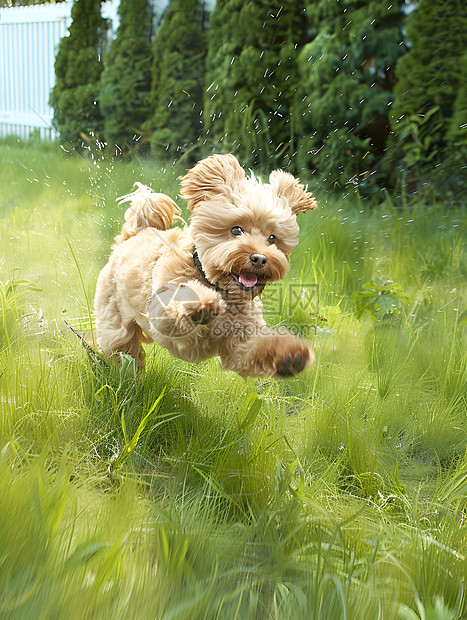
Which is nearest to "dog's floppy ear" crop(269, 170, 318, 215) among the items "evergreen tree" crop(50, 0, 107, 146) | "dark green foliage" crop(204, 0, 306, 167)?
"dark green foliage" crop(204, 0, 306, 167)

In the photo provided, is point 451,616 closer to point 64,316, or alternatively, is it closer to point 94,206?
point 64,316

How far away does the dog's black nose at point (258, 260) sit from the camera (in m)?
2.02

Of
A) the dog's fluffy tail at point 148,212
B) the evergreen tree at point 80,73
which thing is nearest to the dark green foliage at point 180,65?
the evergreen tree at point 80,73

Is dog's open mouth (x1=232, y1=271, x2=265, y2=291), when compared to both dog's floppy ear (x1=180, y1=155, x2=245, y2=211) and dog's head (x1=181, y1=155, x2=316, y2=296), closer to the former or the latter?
dog's head (x1=181, y1=155, x2=316, y2=296)

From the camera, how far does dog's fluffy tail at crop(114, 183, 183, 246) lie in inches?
111

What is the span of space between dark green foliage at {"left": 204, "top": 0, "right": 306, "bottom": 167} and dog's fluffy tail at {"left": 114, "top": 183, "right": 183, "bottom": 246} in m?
2.49

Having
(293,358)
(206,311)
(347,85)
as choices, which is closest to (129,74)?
(347,85)

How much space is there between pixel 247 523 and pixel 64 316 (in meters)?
2.02

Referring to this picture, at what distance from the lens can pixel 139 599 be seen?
1.51 m

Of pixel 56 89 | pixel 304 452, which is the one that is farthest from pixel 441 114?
pixel 56 89

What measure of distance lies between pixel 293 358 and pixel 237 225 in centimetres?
56

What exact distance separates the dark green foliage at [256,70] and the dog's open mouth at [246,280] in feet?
10.9

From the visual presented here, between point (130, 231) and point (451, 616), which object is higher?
point (130, 231)

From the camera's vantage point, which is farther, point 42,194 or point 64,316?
point 42,194
